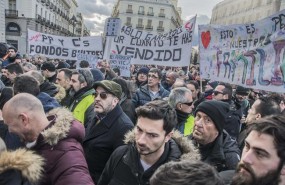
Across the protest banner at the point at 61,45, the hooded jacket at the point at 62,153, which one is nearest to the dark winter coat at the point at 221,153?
the hooded jacket at the point at 62,153

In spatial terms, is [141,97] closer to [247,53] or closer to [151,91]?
[151,91]

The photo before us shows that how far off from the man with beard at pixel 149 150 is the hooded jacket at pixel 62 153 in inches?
14.6

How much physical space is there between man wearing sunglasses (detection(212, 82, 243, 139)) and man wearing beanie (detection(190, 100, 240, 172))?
204 cm

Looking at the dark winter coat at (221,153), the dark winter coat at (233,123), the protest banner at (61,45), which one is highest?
the protest banner at (61,45)

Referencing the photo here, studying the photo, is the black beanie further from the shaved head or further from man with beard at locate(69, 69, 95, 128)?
man with beard at locate(69, 69, 95, 128)

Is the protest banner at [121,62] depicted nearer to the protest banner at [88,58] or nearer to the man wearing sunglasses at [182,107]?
the protest banner at [88,58]

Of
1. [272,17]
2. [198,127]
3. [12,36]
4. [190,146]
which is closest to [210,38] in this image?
[272,17]

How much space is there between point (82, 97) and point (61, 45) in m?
6.33

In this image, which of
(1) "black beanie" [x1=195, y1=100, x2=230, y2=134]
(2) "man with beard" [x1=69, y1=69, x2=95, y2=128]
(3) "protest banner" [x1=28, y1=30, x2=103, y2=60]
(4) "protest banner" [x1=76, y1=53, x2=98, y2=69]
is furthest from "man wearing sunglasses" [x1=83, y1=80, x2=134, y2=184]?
(3) "protest banner" [x1=28, y1=30, x2=103, y2=60]

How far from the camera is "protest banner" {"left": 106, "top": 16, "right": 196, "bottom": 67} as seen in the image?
7.47 meters

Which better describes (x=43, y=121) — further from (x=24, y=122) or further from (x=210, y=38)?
(x=210, y=38)

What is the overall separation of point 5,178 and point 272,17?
397 cm

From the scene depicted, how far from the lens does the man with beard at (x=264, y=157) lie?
1.81 metres

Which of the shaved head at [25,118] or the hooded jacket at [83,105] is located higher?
the shaved head at [25,118]
